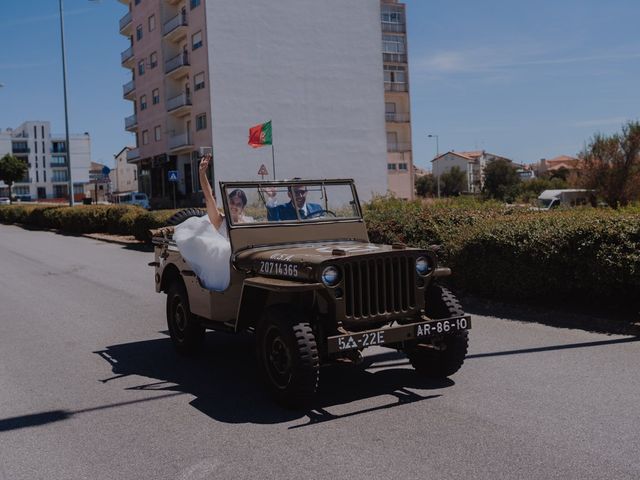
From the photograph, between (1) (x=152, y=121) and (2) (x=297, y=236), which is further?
(1) (x=152, y=121)

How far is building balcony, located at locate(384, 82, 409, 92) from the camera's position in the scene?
57531mm

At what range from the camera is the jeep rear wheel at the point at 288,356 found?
491 centimetres

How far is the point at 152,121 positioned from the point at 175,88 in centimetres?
482

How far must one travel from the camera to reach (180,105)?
152 ft

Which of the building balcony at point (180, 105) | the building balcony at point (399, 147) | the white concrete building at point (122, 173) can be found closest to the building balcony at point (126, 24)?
the building balcony at point (180, 105)

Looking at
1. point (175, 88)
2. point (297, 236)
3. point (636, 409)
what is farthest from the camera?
point (175, 88)

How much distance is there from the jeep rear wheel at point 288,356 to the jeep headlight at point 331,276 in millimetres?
343

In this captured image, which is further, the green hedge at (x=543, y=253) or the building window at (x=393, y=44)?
the building window at (x=393, y=44)

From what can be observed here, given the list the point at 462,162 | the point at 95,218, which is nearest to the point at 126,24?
the point at 95,218

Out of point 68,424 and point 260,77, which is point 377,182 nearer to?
point 260,77

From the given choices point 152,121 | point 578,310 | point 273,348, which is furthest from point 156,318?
point 152,121

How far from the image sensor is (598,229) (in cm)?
801

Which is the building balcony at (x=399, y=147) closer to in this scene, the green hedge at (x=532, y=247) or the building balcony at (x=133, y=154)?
the building balcony at (x=133, y=154)

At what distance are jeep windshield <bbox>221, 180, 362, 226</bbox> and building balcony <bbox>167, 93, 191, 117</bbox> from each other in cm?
4078
